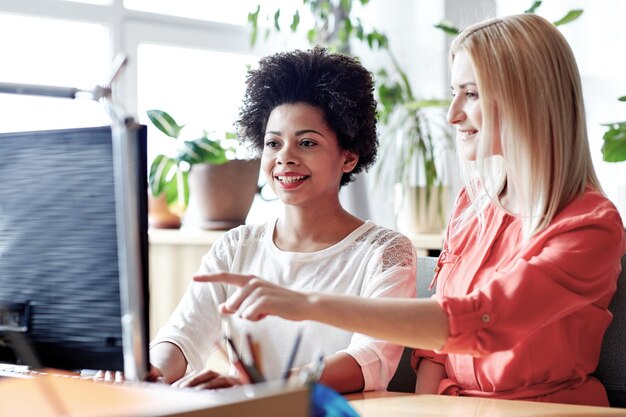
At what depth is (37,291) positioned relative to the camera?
40.0 inches

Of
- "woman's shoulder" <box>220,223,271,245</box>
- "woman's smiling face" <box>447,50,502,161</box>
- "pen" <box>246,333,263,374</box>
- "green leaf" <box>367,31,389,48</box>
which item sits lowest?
"pen" <box>246,333,263,374</box>

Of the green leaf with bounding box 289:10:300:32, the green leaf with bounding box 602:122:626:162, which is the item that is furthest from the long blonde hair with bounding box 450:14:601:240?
the green leaf with bounding box 289:10:300:32

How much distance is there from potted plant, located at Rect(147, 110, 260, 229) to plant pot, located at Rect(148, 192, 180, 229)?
0.10m

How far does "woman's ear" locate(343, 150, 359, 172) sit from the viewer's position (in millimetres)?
1855

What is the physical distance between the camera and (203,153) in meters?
3.26

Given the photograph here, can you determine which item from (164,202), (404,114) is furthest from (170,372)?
(404,114)

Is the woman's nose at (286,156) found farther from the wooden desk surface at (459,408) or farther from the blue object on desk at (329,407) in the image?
the blue object on desk at (329,407)

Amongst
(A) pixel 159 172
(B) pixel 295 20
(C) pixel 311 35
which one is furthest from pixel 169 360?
(C) pixel 311 35

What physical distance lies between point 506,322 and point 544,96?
380 millimetres

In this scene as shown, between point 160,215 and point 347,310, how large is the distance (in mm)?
2398

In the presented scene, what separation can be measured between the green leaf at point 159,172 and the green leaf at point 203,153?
0.06 metres

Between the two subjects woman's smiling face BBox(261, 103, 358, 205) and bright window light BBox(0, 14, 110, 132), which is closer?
woman's smiling face BBox(261, 103, 358, 205)

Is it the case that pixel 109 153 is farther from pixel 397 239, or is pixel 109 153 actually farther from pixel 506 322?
pixel 397 239

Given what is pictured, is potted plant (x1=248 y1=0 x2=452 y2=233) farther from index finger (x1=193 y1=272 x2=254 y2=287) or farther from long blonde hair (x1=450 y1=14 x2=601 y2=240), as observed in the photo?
index finger (x1=193 y1=272 x2=254 y2=287)
